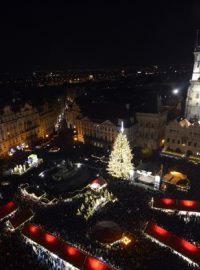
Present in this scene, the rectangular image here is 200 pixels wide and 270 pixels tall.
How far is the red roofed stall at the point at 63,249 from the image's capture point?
29.9 meters

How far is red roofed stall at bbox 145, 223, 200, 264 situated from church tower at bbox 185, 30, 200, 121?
41268mm

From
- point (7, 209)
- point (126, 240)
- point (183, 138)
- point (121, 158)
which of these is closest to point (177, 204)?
point (126, 240)

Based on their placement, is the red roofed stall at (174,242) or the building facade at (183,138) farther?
the building facade at (183,138)

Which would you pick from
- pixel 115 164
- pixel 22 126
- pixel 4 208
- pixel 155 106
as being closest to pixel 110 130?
pixel 155 106

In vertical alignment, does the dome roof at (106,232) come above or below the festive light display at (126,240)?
above

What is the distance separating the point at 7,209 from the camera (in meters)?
40.8

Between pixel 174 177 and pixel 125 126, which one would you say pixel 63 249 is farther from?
pixel 125 126

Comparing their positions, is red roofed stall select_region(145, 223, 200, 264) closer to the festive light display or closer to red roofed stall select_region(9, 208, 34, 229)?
the festive light display

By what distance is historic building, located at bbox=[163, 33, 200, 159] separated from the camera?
60812 mm

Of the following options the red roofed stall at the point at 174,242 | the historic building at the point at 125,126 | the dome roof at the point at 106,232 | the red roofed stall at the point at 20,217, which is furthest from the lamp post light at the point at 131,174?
the red roofed stall at the point at 20,217

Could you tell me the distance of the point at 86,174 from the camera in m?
54.0

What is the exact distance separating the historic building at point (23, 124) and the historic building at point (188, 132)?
40500 mm

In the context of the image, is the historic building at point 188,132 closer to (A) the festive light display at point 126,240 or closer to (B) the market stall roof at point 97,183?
(B) the market stall roof at point 97,183

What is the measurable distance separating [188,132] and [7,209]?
4633cm
